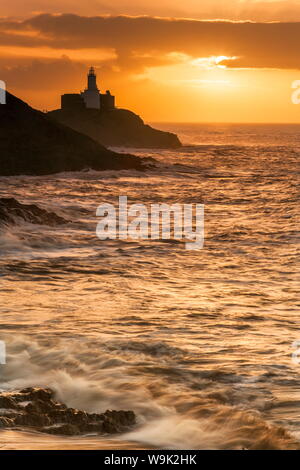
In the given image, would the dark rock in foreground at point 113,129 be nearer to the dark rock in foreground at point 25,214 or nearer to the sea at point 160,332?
the dark rock in foreground at point 25,214

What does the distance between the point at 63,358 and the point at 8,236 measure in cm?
1244

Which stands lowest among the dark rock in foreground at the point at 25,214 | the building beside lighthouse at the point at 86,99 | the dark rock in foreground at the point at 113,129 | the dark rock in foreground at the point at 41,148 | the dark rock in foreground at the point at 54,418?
the dark rock in foreground at the point at 54,418

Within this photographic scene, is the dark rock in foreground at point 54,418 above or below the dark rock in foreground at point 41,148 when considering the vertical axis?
below

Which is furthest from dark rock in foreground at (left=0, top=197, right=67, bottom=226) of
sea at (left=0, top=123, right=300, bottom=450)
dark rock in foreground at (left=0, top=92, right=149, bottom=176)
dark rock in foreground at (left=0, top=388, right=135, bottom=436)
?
dark rock in foreground at (left=0, top=92, right=149, bottom=176)

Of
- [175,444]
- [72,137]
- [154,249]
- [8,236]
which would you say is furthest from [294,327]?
[72,137]

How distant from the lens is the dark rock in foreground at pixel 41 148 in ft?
172

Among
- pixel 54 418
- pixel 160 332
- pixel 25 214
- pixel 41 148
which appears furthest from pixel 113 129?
pixel 54 418

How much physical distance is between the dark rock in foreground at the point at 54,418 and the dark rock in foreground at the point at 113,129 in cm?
10153

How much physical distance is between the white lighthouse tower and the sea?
87311 mm

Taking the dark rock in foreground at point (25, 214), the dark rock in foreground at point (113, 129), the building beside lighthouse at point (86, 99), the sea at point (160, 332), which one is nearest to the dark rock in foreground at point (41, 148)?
the dark rock in foreground at point (25, 214)

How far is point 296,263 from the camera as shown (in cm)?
1825

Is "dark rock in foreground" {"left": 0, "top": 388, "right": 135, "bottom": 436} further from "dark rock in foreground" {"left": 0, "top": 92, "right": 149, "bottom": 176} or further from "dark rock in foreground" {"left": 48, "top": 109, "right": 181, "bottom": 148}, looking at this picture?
"dark rock in foreground" {"left": 48, "top": 109, "right": 181, "bottom": 148}

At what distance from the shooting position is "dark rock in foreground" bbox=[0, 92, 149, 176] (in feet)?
172

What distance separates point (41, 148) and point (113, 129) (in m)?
60.6
